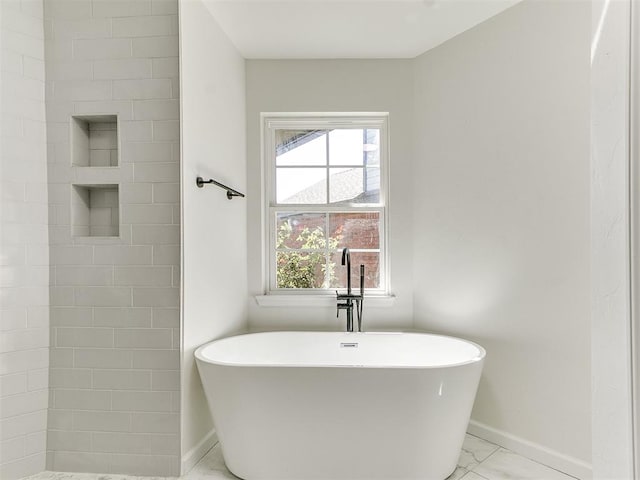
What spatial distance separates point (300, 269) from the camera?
297 centimetres

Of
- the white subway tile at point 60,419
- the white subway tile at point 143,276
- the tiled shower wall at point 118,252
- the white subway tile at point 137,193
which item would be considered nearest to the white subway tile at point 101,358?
the tiled shower wall at point 118,252

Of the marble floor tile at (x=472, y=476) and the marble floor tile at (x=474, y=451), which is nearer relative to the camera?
the marble floor tile at (x=472, y=476)

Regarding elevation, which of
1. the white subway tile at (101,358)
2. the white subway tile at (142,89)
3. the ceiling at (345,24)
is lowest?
the white subway tile at (101,358)

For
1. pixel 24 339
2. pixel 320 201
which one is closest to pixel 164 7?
pixel 320 201

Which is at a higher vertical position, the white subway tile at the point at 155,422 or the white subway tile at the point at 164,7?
the white subway tile at the point at 164,7

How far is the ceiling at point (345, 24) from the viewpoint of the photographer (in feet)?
7.27

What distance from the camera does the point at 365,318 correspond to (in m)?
2.84

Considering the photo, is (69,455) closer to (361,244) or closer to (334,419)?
(334,419)

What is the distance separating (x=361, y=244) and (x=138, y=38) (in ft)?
6.16

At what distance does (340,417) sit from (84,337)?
1.33m

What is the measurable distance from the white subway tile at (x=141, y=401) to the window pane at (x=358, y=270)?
1394 millimetres

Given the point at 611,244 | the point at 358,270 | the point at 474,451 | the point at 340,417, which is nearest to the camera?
the point at 611,244

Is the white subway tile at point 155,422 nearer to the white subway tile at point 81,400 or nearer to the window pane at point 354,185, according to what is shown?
the white subway tile at point 81,400

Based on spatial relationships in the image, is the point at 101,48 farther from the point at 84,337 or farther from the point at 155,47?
the point at 84,337
